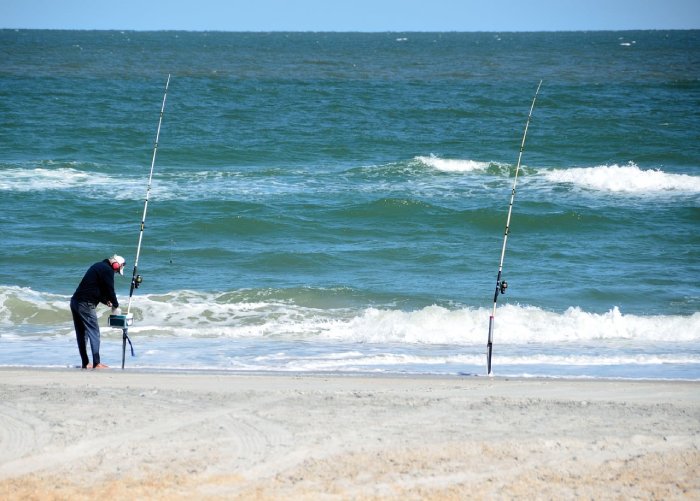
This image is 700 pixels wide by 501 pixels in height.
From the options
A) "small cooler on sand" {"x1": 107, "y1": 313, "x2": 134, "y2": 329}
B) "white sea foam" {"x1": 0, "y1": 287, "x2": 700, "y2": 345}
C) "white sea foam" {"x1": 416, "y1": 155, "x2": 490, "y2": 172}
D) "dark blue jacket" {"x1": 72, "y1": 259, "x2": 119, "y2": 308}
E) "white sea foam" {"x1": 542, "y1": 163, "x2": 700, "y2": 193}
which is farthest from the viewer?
"white sea foam" {"x1": 416, "y1": 155, "x2": 490, "y2": 172}

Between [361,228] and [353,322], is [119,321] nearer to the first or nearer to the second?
[353,322]

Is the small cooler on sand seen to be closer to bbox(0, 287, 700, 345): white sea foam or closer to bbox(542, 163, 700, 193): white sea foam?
bbox(0, 287, 700, 345): white sea foam

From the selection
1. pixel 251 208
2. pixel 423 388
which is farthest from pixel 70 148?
pixel 423 388

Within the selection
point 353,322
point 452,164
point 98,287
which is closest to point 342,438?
point 98,287

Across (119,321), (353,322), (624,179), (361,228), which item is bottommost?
(353,322)

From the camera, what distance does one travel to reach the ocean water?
9938 millimetres

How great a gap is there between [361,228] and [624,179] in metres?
6.78

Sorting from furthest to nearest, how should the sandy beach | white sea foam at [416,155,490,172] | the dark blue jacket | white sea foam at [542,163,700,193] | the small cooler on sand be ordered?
white sea foam at [416,155,490,172] < white sea foam at [542,163,700,193] < the dark blue jacket < the small cooler on sand < the sandy beach

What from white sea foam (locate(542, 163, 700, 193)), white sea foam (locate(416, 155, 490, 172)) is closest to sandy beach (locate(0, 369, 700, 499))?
white sea foam (locate(542, 163, 700, 193))

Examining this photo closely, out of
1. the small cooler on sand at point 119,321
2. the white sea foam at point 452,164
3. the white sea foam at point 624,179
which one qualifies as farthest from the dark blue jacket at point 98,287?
the white sea foam at point 452,164

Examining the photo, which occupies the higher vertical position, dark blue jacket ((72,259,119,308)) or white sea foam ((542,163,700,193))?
white sea foam ((542,163,700,193))

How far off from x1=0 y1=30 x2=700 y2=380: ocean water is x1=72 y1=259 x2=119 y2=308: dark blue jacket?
768 mm

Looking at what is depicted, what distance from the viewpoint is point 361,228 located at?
1595 cm

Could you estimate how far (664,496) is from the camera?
5270 millimetres
